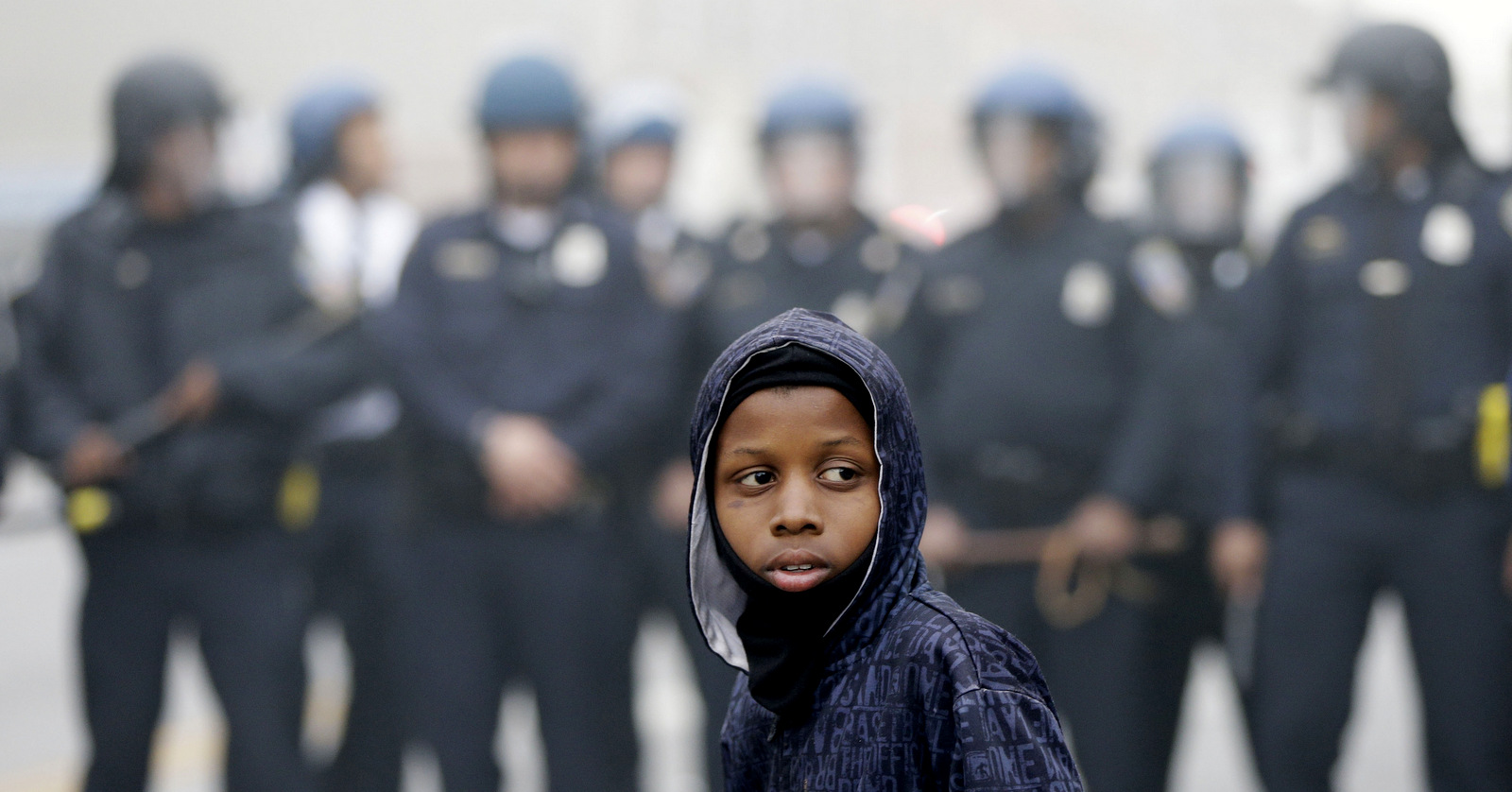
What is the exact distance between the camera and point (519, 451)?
4000mm

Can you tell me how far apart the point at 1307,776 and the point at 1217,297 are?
1203 mm

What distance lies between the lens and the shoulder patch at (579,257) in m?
4.11

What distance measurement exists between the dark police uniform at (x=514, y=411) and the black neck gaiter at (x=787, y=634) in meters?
2.69

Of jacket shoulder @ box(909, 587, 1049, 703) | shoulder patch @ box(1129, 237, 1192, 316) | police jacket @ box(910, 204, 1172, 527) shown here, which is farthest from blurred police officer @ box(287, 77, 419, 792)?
jacket shoulder @ box(909, 587, 1049, 703)

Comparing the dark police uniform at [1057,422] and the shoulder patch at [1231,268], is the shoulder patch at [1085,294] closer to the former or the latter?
the dark police uniform at [1057,422]

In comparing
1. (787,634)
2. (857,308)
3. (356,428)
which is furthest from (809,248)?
(787,634)

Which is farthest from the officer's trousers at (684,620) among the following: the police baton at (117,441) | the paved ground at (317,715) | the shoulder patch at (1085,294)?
the police baton at (117,441)

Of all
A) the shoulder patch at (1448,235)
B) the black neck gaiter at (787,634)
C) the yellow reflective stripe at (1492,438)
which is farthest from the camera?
the shoulder patch at (1448,235)

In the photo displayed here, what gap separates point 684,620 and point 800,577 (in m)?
3.01

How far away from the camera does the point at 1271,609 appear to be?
3.94 meters

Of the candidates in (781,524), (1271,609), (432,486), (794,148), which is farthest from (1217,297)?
(781,524)

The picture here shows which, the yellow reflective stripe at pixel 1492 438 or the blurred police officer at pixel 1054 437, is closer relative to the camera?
the yellow reflective stripe at pixel 1492 438

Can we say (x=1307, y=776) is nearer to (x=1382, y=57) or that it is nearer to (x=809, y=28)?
(x=1382, y=57)

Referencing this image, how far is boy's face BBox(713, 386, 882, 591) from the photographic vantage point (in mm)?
1329
